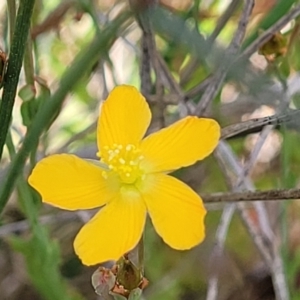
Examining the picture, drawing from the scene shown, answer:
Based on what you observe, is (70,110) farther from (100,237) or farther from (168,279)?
(100,237)

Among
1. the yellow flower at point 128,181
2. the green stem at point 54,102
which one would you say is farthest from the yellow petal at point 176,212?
the green stem at point 54,102

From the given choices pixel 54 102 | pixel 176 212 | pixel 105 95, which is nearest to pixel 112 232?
pixel 176 212

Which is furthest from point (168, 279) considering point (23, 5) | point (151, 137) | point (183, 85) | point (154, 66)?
point (23, 5)

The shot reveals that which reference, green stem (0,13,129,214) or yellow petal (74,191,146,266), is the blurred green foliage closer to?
green stem (0,13,129,214)

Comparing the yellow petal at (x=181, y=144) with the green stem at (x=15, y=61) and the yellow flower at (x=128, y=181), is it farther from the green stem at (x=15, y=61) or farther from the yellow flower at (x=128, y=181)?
the green stem at (x=15, y=61)

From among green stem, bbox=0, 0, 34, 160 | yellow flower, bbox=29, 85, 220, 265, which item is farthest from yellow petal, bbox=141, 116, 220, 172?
green stem, bbox=0, 0, 34, 160

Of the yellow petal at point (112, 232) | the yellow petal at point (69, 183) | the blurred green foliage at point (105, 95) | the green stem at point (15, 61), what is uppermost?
the green stem at point (15, 61)

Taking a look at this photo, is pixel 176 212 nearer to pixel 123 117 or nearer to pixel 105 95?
pixel 123 117
